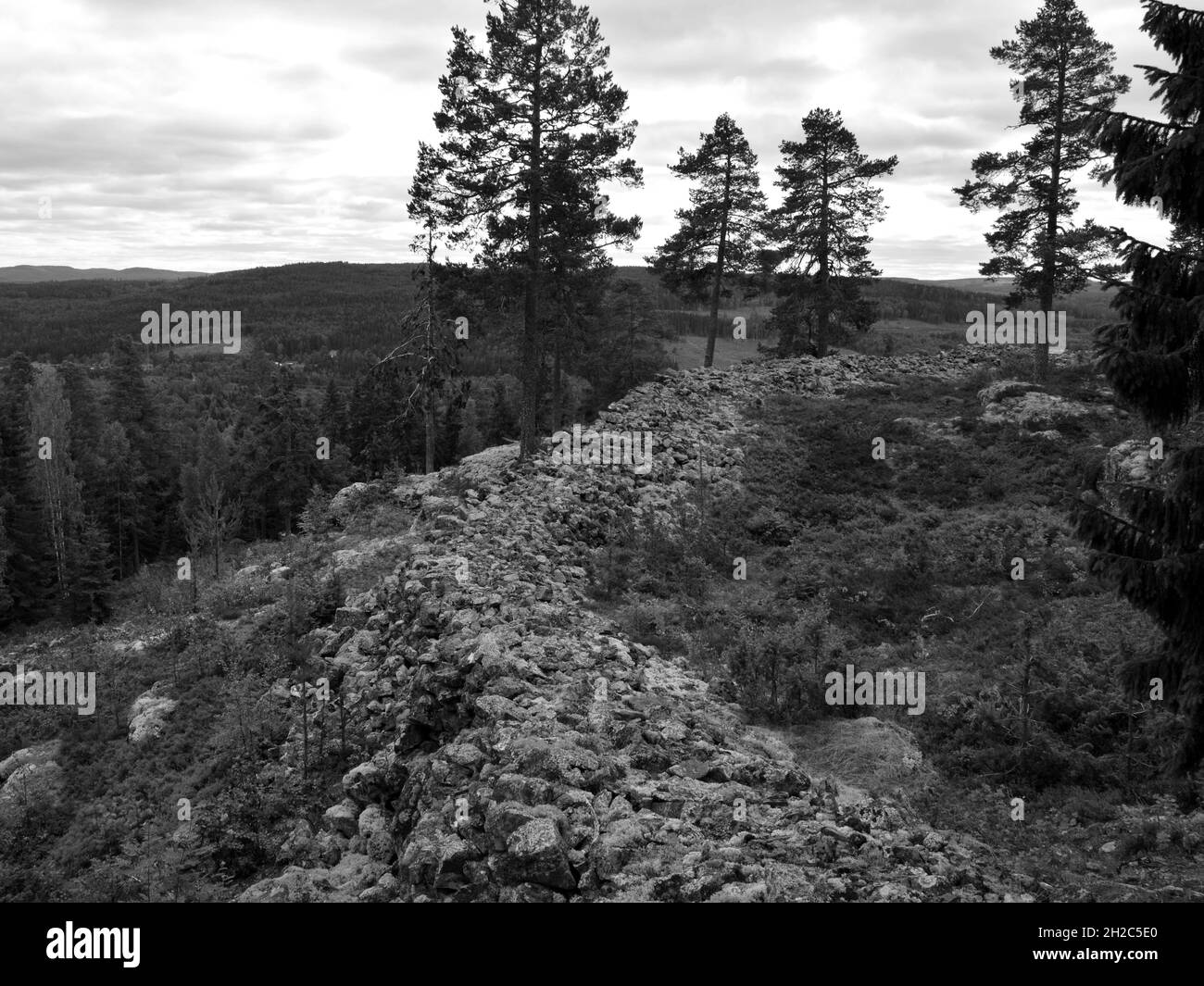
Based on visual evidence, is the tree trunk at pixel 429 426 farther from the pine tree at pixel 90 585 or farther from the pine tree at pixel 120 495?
the pine tree at pixel 120 495

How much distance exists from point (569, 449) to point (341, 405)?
4128cm

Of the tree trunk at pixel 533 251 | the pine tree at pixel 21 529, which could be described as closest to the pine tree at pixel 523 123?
the tree trunk at pixel 533 251

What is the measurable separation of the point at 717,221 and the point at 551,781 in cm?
3531

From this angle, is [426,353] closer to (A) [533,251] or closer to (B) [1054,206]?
(A) [533,251]

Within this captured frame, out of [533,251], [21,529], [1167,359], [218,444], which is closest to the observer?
[1167,359]

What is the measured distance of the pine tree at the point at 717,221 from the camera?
1462 inches

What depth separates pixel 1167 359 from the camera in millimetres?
7074

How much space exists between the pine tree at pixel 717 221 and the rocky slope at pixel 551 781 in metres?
26.3

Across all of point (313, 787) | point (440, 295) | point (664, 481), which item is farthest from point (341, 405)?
point (313, 787)

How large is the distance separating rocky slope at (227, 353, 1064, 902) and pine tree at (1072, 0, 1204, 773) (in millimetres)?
3065

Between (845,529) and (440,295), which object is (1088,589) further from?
(440,295)

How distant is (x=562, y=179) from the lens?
69.8 ft

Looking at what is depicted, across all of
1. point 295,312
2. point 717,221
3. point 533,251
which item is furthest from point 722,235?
point 295,312

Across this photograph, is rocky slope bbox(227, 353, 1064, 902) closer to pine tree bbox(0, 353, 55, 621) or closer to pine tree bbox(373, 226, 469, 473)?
pine tree bbox(373, 226, 469, 473)
